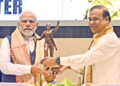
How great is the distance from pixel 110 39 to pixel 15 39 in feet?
3.25

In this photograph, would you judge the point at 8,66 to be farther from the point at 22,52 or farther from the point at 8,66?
the point at 22,52

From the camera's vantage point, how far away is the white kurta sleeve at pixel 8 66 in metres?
2.78

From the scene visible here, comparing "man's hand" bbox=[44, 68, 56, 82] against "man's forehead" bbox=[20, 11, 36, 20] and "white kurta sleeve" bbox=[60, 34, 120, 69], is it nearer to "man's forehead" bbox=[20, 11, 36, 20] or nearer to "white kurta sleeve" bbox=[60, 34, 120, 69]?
"white kurta sleeve" bbox=[60, 34, 120, 69]

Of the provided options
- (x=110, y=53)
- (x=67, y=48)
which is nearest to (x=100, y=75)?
(x=110, y=53)

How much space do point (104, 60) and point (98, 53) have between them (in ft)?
0.34

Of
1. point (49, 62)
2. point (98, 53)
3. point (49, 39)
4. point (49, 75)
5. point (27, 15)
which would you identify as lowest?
point (49, 75)

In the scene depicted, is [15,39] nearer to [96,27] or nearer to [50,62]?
[50,62]

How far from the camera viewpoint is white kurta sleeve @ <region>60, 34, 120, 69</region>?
2.58m

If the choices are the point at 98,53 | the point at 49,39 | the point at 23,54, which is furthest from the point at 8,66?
the point at 98,53

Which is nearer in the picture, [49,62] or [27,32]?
[49,62]

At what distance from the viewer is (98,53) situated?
257cm

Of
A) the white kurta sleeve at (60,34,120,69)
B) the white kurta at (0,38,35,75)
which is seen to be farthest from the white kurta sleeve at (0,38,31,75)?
the white kurta sleeve at (60,34,120,69)

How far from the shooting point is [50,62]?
2.70 metres

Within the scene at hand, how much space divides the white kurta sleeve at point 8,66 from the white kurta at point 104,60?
1.47 ft
